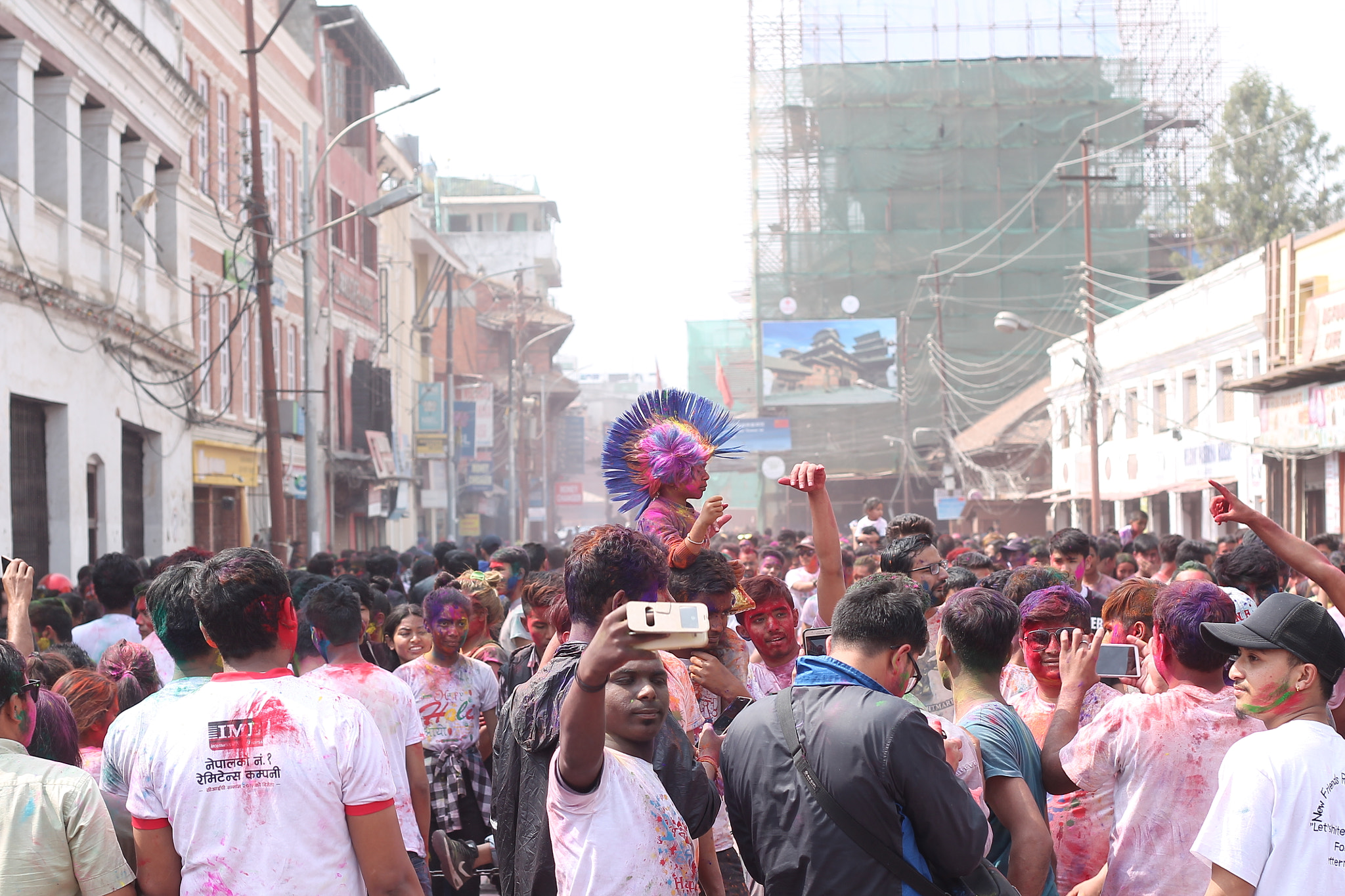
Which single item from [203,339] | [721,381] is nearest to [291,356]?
[203,339]

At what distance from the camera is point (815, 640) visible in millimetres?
4383

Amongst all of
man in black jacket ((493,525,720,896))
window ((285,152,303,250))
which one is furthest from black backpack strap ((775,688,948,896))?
window ((285,152,303,250))

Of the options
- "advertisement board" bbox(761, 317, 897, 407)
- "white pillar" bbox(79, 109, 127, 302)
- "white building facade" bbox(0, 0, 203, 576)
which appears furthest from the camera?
"advertisement board" bbox(761, 317, 897, 407)

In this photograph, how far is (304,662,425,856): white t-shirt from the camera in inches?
196

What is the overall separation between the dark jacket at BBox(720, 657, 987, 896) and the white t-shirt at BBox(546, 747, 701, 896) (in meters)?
0.30

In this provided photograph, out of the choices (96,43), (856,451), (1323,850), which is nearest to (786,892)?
(1323,850)

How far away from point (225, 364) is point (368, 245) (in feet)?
48.5

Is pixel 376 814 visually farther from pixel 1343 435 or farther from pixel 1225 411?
pixel 1225 411

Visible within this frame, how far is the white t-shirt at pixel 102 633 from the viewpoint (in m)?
7.70

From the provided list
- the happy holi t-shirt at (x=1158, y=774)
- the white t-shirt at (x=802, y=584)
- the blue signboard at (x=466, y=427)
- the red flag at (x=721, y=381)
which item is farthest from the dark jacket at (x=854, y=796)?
the red flag at (x=721, y=381)

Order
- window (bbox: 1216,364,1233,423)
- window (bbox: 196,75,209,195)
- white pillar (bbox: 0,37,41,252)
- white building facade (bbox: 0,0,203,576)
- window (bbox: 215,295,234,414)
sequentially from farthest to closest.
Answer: window (bbox: 1216,364,1233,423)
window (bbox: 215,295,234,414)
window (bbox: 196,75,209,195)
white building facade (bbox: 0,0,203,576)
white pillar (bbox: 0,37,41,252)

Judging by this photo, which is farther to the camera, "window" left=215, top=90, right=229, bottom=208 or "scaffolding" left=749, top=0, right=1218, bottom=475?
"scaffolding" left=749, top=0, right=1218, bottom=475

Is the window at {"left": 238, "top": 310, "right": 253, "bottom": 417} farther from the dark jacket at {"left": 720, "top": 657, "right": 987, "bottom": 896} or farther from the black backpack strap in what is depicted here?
the black backpack strap

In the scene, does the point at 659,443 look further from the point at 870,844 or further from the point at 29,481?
the point at 29,481
